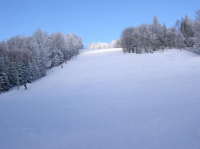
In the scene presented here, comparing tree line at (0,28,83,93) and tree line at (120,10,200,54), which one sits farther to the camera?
tree line at (120,10,200,54)

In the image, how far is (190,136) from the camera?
16.6 feet

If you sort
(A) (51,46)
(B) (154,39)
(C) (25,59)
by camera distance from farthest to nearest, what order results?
(A) (51,46) < (B) (154,39) < (C) (25,59)

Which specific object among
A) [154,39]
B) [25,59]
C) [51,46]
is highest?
[154,39]

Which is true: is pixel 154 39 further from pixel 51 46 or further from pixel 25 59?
pixel 25 59

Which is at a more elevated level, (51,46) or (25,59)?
(51,46)

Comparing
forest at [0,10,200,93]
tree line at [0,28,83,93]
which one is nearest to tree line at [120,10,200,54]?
forest at [0,10,200,93]

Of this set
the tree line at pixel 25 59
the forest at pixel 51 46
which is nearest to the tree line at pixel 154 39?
the forest at pixel 51 46

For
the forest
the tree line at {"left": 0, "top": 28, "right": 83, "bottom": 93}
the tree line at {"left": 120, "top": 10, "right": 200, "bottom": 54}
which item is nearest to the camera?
the tree line at {"left": 0, "top": 28, "right": 83, "bottom": 93}

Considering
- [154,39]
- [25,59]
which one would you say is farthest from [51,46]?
[154,39]

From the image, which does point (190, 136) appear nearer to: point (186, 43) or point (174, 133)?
point (174, 133)

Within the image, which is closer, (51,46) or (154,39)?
(154,39)

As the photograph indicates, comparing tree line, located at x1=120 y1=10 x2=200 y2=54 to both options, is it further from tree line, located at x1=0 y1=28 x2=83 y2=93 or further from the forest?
tree line, located at x1=0 y1=28 x2=83 y2=93

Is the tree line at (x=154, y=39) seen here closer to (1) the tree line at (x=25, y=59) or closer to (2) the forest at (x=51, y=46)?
(2) the forest at (x=51, y=46)

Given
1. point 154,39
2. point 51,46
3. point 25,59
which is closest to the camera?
point 25,59
